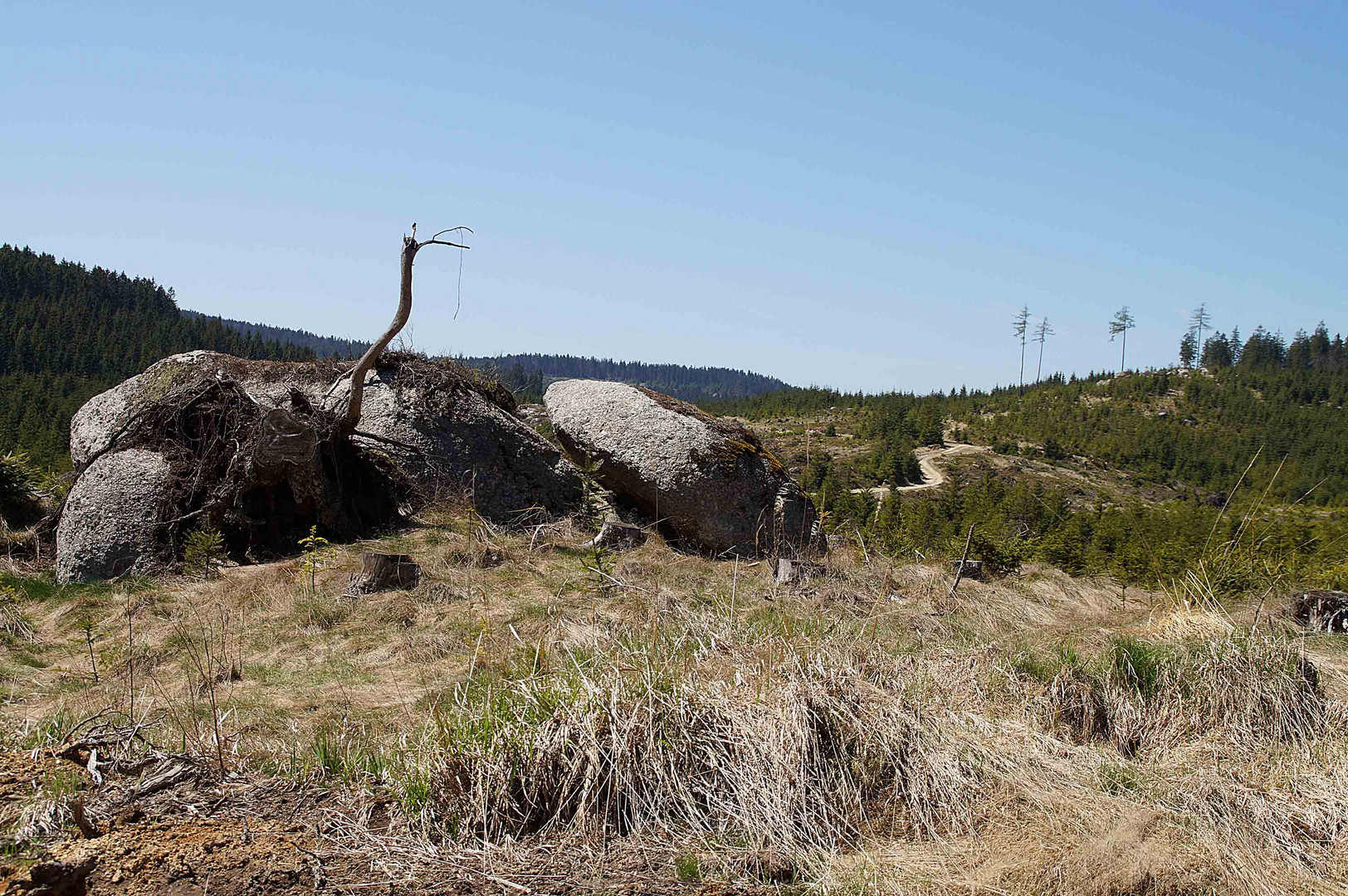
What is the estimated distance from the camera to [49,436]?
23828mm

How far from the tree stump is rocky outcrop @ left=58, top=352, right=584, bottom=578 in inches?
75.7

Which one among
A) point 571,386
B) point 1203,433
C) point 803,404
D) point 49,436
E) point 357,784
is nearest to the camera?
point 357,784

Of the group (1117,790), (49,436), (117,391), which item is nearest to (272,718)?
(1117,790)

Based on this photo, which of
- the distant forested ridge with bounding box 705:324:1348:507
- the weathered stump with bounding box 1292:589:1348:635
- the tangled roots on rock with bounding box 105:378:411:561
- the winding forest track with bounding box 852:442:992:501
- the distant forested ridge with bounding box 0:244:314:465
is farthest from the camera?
the distant forested ridge with bounding box 705:324:1348:507

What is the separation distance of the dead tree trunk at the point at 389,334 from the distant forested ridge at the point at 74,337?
25.5 m

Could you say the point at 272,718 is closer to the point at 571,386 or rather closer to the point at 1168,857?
the point at 1168,857

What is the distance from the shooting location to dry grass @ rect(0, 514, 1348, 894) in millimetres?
2953

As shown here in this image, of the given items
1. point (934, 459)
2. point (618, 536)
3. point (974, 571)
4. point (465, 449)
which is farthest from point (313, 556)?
point (934, 459)

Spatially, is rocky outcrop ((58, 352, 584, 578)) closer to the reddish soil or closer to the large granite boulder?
the large granite boulder

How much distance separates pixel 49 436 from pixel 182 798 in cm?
2654

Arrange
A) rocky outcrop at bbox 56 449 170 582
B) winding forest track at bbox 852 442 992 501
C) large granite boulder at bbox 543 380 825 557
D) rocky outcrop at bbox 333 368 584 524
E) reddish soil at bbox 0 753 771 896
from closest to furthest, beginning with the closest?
reddish soil at bbox 0 753 771 896 → rocky outcrop at bbox 56 449 170 582 → large granite boulder at bbox 543 380 825 557 → rocky outcrop at bbox 333 368 584 524 → winding forest track at bbox 852 442 992 501

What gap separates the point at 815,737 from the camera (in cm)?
333

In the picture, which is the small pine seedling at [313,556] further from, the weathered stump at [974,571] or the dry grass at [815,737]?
the weathered stump at [974,571]

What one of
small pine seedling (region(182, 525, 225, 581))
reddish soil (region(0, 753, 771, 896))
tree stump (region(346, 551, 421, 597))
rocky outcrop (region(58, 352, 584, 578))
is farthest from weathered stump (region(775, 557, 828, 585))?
small pine seedling (region(182, 525, 225, 581))
